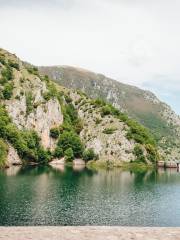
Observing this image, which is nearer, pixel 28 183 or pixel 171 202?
pixel 171 202

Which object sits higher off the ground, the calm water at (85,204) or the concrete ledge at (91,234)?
the concrete ledge at (91,234)

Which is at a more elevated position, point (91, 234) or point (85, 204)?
point (91, 234)

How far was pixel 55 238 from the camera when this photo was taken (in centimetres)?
3831

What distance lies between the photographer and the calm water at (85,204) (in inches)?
3324

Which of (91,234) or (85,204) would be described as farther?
(85,204)

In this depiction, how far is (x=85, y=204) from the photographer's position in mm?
104750

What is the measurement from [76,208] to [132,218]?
1450cm

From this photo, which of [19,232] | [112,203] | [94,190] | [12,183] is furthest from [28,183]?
[19,232]

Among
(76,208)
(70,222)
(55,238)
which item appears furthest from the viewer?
(76,208)

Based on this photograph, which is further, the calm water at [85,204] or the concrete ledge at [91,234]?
the calm water at [85,204]

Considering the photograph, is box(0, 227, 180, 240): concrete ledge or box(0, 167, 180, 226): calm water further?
box(0, 167, 180, 226): calm water

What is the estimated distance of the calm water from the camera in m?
84.4

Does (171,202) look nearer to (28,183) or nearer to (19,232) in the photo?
(28,183)

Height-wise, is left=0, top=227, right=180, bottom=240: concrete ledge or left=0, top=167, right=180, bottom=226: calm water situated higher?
left=0, top=227, right=180, bottom=240: concrete ledge
